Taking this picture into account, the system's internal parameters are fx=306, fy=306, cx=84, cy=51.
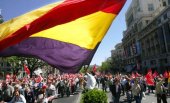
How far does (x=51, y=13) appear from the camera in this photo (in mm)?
6328

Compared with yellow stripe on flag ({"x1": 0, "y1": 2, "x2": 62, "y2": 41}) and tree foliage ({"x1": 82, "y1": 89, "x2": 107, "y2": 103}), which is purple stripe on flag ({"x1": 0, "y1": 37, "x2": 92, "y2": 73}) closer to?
yellow stripe on flag ({"x1": 0, "y1": 2, "x2": 62, "y2": 41})

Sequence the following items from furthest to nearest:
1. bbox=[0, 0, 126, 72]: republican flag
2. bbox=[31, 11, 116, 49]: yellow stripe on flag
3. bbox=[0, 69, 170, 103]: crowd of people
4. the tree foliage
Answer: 1. bbox=[0, 69, 170, 103]: crowd of people
2. the tree foliage
3. bbox=[31, 11, 116, 49]: yellow stripe on flag
4. bbox=[0, 0, 126, 72]: republican flag

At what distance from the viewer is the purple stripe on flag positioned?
21.2ft

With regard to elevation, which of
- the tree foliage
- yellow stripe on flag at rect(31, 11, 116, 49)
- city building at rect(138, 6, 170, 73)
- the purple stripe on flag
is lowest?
the tree foliage

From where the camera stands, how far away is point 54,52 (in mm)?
6641

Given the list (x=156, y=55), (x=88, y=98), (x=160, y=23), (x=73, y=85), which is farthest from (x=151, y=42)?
(x=88, y=98)

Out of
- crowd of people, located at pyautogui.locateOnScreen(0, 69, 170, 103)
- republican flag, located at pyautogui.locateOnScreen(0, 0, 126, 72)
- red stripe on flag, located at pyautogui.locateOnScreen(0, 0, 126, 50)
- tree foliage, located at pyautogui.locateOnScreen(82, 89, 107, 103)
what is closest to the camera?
red stripe on flag, located at pyautogui.locateOnScreen(0, 0, 126, 50)

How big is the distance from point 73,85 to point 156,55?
44709 millimetres

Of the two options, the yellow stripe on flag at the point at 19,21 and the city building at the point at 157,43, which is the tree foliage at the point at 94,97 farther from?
the city building at the point at 157,43

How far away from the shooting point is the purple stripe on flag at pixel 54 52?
646 cm

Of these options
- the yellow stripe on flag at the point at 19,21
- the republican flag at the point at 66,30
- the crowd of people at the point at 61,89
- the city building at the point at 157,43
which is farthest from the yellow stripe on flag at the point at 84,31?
the city building at the point at 157,43

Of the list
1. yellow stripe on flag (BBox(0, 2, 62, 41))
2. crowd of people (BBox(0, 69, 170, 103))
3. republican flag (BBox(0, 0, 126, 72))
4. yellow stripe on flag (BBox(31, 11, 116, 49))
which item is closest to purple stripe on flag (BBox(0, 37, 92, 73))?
republican flag (BBox(0, 0, 126, 72))

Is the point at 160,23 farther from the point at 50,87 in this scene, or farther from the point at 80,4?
the point at 80,4

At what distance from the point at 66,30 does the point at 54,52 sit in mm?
597
